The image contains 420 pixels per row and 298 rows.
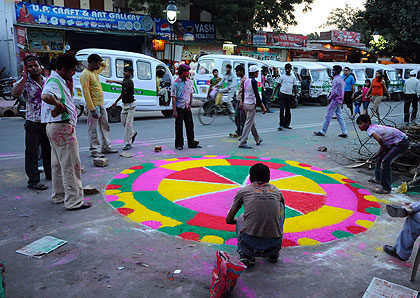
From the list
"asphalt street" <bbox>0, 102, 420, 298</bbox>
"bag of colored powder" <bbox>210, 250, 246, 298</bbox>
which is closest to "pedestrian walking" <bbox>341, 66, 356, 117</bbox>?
"asphalt street" <bbox>0, 102, 420, 298</bbox>

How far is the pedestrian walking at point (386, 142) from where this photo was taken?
216 inches

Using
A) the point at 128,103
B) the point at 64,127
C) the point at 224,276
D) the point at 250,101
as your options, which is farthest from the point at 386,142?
the point at 128,103

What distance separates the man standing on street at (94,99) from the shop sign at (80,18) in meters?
13.6

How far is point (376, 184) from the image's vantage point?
20.4 ft

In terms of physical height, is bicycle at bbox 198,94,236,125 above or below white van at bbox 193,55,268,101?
below

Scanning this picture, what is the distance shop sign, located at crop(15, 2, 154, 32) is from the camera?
17969mm

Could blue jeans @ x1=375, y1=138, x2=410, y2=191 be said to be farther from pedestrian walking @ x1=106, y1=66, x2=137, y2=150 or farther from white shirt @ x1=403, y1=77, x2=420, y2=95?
white shirt @ x1=403, y1=77, x2=420, y2=95

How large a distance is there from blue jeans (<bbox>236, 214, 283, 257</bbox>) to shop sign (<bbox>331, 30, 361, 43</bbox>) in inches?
1407

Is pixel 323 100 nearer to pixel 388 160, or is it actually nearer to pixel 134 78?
pixel 134 78

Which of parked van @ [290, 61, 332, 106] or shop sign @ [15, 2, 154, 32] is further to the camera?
parked van @ [290, 61, 332, 106]

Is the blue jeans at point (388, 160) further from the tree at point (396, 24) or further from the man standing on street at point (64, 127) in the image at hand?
the tree at point (396, 24)

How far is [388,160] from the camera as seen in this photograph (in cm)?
566

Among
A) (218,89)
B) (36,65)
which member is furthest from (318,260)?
(218,89)

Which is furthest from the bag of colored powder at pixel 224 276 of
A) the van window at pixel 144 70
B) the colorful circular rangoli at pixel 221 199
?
the van window at pixel 144 70
